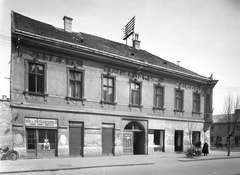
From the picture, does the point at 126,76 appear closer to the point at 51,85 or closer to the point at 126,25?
the point at 51,85

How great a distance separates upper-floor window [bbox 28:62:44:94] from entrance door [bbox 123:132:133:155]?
816 centimetres

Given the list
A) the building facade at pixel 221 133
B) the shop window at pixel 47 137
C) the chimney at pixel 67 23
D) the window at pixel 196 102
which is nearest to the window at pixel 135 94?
the shop window at pixel 47 137

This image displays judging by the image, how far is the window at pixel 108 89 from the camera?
61.5 feet

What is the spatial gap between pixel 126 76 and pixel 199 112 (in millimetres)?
10728

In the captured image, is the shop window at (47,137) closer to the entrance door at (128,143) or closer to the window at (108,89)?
the window at (108,89)

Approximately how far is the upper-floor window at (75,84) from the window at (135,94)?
4918 mm

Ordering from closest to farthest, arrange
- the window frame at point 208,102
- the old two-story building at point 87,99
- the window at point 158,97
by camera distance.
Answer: the old two-story building at point 87,99
the window at point 158,97
the window frame at point 208,102

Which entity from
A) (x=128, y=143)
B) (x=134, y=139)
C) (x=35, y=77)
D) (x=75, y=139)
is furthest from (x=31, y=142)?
(x=134, y=139)

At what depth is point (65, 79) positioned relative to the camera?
16750 millimetres

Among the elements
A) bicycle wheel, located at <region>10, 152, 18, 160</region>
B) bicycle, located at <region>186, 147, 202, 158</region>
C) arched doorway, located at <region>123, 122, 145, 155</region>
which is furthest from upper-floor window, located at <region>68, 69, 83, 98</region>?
bicycle, located at <region>186, 147, 202, 158</region>

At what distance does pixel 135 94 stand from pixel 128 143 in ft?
14.2

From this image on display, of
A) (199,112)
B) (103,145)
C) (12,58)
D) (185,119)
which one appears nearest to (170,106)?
(185,119)

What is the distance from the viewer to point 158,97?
881 inches

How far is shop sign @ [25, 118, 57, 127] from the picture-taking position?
15.0 meters
